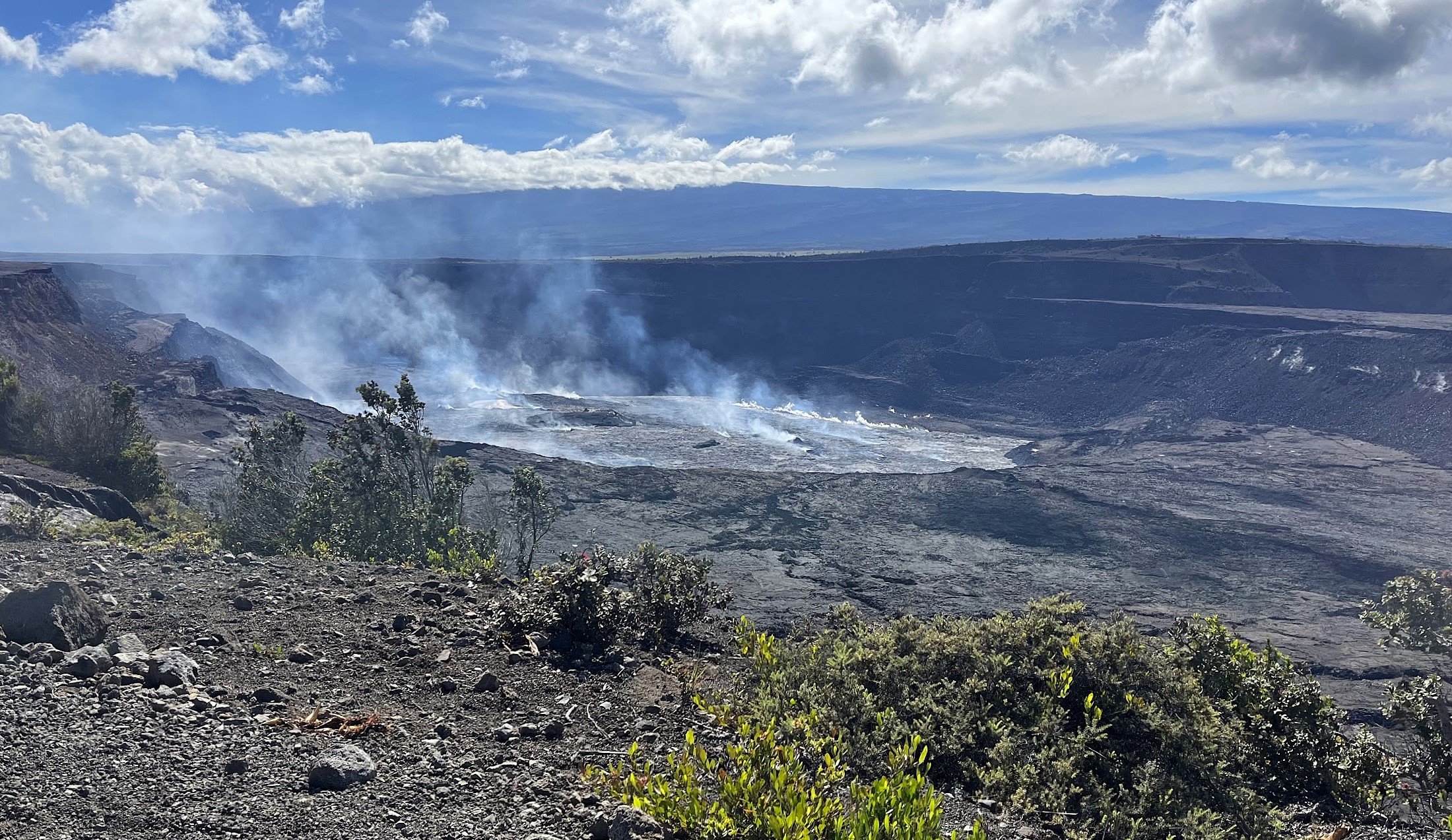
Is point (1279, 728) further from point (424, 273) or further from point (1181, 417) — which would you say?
point (424, 273)

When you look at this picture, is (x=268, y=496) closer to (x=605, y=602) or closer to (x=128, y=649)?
(x=128, y=649)

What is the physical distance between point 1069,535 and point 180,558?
1103 inches

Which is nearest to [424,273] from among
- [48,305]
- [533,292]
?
[533,292]

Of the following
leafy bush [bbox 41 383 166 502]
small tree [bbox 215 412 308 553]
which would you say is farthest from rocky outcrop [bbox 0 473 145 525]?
leafy bush [bbox 41 383 166 502]

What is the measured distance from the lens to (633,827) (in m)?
4.12

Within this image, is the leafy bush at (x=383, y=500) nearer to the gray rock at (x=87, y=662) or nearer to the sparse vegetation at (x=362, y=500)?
the sparse vegetation at (x=362, y=500)

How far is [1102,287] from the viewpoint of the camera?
2985 inches

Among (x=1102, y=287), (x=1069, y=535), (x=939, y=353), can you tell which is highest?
(x=1102, y=287)

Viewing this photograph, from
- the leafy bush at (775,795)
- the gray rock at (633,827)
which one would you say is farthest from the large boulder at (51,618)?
the gray rock at (633,827)

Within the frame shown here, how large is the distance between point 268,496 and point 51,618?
13280mm

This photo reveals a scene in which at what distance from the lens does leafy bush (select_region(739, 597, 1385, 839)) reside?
5258 mm

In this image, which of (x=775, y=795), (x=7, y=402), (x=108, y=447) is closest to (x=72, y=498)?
(x=108, y=447)

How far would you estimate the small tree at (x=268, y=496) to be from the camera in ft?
53.2

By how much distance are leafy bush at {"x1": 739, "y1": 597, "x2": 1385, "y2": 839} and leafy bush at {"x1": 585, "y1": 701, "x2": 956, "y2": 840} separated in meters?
0.56
